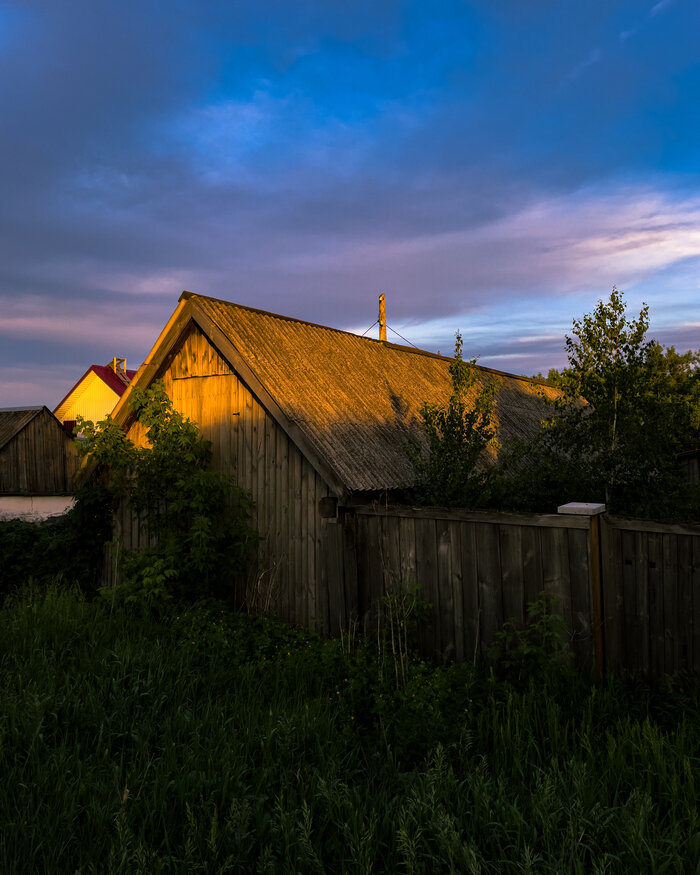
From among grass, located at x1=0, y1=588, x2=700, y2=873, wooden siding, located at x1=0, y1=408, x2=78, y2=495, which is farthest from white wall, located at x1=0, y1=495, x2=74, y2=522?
grass, located at x1=0, y1=588, x2=700, y2=873

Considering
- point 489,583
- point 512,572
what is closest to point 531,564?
point 512,572

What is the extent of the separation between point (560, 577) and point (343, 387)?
17.6 feet

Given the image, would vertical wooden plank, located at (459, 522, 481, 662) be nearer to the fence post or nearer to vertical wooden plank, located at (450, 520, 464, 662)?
vertical wooden plank, located at (450, 520, 464, 662)

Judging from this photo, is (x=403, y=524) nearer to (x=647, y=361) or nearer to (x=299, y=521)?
(x=299, y=521)

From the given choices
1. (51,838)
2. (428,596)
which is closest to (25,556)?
(428,596)

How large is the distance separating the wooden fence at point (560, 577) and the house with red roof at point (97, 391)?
3616cm

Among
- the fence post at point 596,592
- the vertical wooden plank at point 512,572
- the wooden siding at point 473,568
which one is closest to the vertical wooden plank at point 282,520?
the wooden siding at point 473,568

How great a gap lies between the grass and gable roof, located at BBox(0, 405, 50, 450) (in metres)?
21.8

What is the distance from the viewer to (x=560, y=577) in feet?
18.5

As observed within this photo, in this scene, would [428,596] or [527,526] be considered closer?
[527,526]

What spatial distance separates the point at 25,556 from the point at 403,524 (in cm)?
866

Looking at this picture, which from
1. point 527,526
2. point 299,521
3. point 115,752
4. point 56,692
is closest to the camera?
point 115,752

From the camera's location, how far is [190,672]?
5.44m

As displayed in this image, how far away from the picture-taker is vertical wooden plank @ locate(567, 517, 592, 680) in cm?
536
